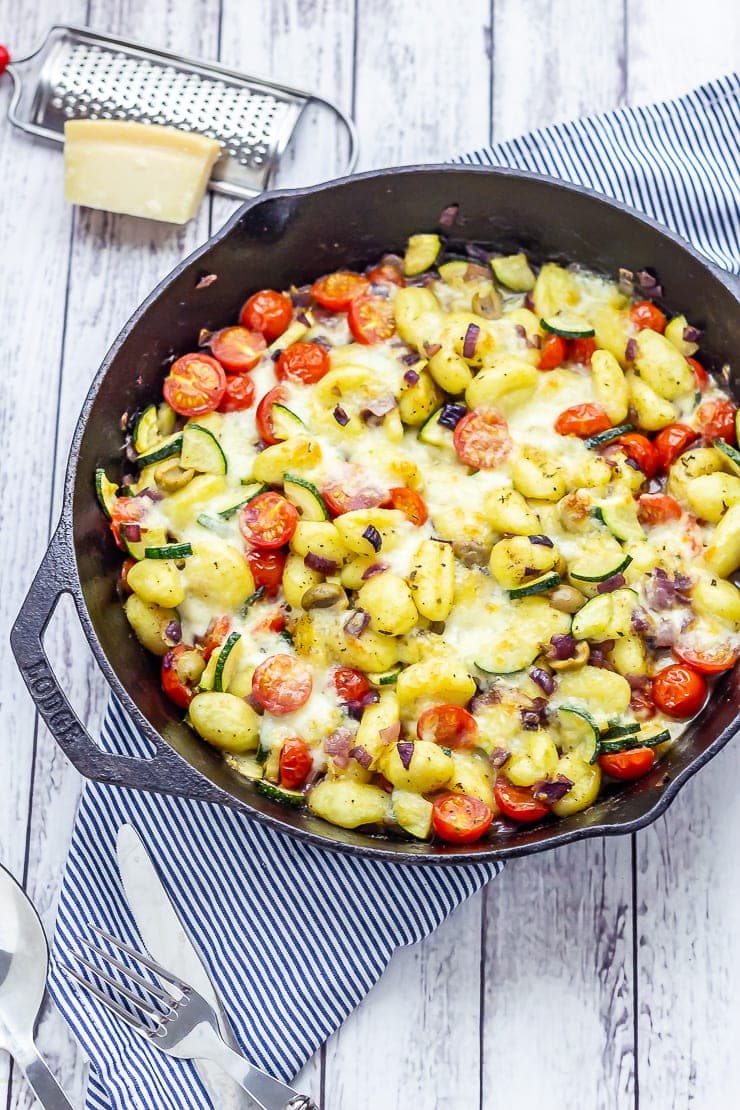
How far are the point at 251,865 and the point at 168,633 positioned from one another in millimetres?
623

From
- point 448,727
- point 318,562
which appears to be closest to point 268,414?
point 318,562

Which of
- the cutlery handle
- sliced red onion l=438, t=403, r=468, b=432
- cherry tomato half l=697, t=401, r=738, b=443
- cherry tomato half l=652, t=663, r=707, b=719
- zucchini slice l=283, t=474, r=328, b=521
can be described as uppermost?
cherry tomato half l=697, t=401, r=738, b=443

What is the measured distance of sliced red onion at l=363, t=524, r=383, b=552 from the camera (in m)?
2.72

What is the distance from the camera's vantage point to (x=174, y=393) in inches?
117

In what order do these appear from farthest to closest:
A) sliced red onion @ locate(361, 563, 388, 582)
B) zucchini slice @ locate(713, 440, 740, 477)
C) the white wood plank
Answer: the white wood plank, zucchini slice @ locate(713, 440, 740, 477), sliced red onion @ locate(361, 563, 388, 582)

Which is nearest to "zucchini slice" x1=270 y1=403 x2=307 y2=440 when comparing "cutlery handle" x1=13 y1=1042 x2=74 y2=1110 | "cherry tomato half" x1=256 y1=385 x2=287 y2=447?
"cherry tomato half" x1=256 y1=385 x2=287 y2=447

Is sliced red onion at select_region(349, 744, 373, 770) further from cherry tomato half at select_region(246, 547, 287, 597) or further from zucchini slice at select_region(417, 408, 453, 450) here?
zucchini slice at select_region(417, 408, 453, 450)

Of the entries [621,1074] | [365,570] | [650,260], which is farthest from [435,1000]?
[650,260]

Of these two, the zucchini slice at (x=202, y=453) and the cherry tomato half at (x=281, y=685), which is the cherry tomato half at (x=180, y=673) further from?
the zucchini slice at (x=202, y=453)

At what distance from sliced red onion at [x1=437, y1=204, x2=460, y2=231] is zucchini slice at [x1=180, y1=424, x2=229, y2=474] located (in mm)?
795

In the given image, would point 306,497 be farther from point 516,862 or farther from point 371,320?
point 516,862

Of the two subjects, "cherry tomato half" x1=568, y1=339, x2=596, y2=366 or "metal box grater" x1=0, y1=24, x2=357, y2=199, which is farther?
"metal box grater" x1=0, y1=24, x2=357, y2=199

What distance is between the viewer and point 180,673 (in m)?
2.79

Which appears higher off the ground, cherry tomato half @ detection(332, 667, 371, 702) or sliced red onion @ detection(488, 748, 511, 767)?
cherry tomato half @ detection(332, 667, 371, 702)
